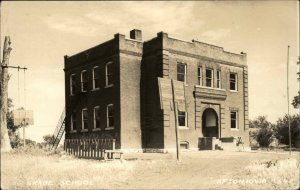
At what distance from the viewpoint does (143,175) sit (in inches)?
533

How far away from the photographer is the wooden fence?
17.1 m

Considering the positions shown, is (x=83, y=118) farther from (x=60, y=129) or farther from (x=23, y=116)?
(x=23, y=116)

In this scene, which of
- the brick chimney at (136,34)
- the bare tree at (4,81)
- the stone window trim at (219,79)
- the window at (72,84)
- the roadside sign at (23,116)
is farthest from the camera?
the window at (72,84)

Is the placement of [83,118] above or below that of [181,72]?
below

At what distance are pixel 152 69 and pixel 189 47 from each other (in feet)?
11.0

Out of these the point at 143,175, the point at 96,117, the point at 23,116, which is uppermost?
the point at 23,116

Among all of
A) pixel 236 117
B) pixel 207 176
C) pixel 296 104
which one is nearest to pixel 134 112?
pixel 236 117

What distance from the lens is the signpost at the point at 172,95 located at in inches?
658

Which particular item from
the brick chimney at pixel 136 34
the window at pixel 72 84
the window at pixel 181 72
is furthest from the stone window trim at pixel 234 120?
the window at pixel 72 84

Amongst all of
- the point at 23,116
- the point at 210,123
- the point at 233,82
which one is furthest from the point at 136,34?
the point at 23,116

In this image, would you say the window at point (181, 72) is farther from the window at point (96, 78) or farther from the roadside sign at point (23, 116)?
the roadside sign at point (23, 116)

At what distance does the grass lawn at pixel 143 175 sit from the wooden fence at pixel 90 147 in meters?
1.18

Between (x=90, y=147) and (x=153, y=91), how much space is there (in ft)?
27.1

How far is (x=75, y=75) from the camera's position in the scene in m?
29.8
